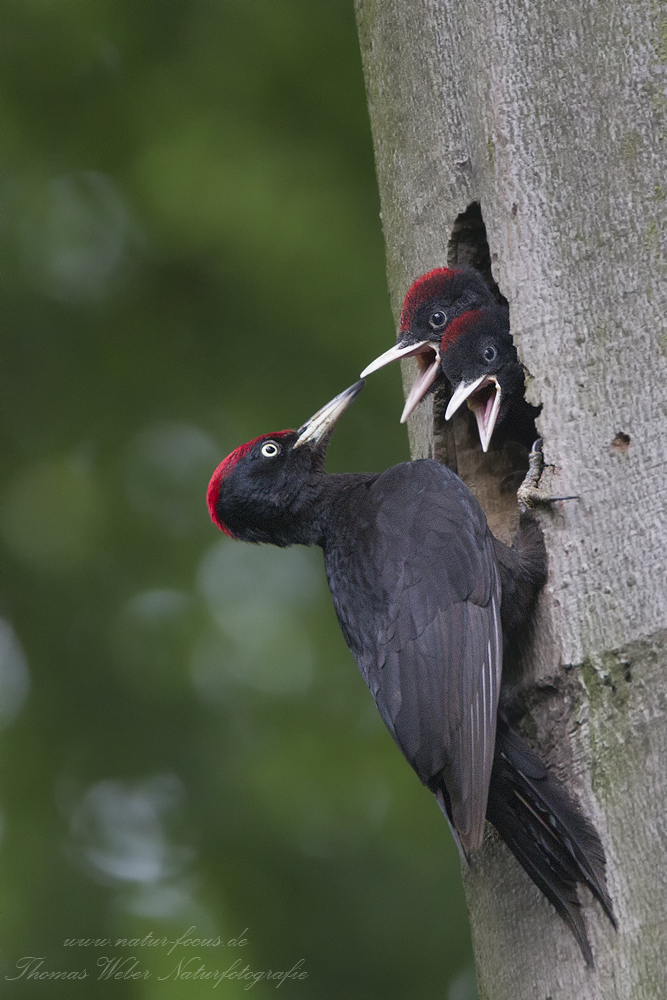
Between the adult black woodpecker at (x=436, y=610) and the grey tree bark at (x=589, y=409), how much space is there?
88 mm

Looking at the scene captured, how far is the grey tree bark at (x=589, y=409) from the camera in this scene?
247 centimetres

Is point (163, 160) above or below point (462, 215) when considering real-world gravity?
above

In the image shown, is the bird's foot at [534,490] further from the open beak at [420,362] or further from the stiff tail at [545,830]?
the open beak at [420,362]

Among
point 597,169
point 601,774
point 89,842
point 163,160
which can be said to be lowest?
point 89,842

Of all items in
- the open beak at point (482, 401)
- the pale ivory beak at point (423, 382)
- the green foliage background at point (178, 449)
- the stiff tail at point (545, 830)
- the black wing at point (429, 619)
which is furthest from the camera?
the green foliage background at point (178, 449)

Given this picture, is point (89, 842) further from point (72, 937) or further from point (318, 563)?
point (318, 563)

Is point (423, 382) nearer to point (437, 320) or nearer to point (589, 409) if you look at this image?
point (437, 320)

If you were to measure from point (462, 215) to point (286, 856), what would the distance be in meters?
2.56

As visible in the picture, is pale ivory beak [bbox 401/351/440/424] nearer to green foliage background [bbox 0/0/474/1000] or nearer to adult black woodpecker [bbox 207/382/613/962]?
adult black woodpecker [bbox 207/382/613/962]

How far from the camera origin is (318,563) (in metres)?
5.14

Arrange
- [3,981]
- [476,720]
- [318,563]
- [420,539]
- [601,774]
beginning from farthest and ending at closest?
[318,563], [3,981], [420,539], [476,720], [601,774]

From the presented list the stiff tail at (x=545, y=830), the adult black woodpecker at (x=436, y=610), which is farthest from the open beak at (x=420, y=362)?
the stiff tail at (x=545, y=830)

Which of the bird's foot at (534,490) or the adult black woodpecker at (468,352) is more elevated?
the adult black woodpecker at (468,352)

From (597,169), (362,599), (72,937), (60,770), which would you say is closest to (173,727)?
(60,770)
